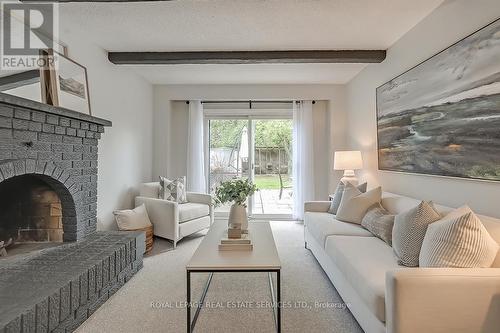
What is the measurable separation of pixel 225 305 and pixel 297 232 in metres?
2.38

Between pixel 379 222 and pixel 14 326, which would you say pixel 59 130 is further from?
pixel 379 222

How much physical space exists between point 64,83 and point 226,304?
2.47m

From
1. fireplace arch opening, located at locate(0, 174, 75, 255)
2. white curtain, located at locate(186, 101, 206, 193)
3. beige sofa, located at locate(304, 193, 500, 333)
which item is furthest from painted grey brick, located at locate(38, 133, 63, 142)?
white curtain, located at locate(186, 101, 206, 193)

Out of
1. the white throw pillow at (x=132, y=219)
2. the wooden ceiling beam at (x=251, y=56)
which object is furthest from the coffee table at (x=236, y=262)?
the wooden ceiling beam at (x=251, y=56)

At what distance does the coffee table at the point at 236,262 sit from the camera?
1.78 m

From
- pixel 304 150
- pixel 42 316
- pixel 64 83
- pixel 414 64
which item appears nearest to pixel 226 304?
pixel 42 316

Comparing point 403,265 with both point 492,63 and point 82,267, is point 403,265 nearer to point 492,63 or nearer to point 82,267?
point 492,63

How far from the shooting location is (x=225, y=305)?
219 centimetres

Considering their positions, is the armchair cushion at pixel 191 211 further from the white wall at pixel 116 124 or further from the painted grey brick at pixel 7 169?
the painted grey brick at pixel 7 169

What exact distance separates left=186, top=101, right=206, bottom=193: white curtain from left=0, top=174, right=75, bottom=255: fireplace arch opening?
8.36ft

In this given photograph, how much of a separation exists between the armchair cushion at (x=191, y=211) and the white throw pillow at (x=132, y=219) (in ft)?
1.42

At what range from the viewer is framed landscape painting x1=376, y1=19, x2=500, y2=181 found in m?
1.91

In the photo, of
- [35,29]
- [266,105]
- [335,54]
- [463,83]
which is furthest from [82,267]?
[266,105]

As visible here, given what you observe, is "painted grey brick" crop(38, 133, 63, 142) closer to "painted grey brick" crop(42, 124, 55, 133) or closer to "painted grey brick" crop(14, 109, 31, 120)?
"painted grey brick" crop(42, 124, 55, 133)
